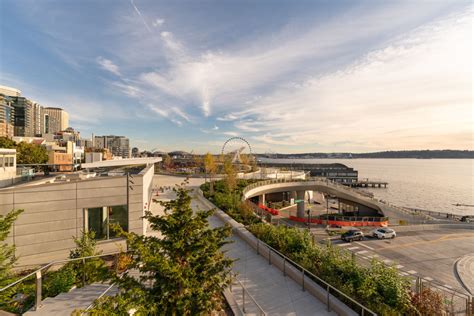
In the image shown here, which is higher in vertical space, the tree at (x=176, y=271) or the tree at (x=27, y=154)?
the tree at (x=27, y=154)

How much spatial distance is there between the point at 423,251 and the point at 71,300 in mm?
32483

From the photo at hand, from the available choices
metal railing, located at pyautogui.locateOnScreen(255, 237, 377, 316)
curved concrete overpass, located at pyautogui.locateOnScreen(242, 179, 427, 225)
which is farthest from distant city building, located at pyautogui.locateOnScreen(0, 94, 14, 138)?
metal railing, located at pyautogui.locateOnScreen(255, 237, 377, 316)

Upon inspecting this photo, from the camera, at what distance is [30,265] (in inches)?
453

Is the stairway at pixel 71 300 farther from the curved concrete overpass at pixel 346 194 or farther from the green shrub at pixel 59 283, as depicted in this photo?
the curved concrete overpass at pixel 346 194

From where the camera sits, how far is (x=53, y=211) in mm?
11977

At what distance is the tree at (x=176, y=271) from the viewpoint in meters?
4.83

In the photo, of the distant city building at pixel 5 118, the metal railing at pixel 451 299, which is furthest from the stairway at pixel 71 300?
the distant city building at pixel 5 118

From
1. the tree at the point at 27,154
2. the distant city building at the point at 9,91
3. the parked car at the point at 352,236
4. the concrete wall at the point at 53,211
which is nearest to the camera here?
the concrete wall at the point at 53,211

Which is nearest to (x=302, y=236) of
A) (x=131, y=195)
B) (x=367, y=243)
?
(x=131, y=195)

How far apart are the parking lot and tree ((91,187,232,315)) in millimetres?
17202

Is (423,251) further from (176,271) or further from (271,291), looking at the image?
(176,271)

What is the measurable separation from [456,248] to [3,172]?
151 ft

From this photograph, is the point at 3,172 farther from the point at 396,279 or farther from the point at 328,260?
A: the point at 396,279

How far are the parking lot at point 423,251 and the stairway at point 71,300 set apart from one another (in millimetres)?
18912
